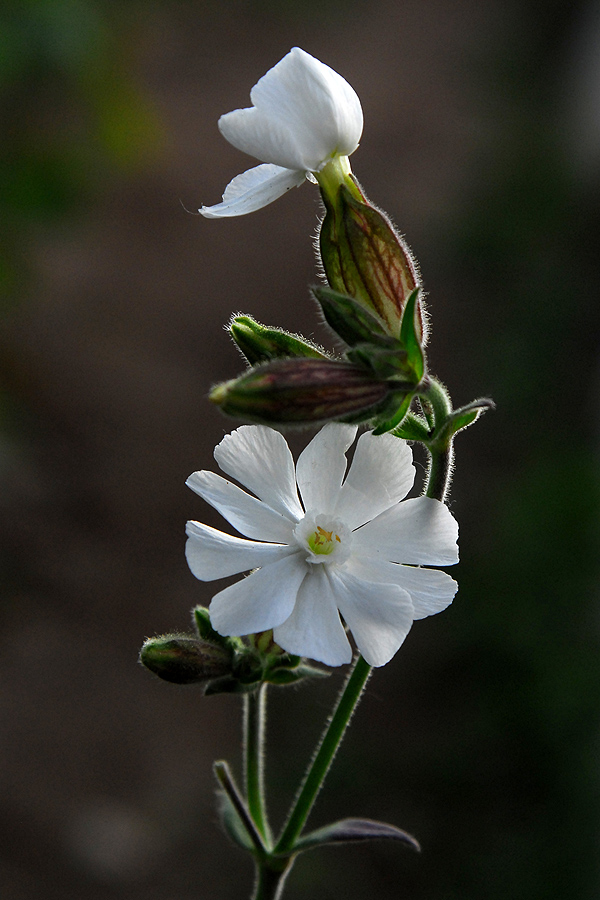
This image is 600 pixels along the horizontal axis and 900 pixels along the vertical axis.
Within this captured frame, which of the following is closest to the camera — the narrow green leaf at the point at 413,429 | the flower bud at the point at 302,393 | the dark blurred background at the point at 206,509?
the flower bud at the point at 302,393

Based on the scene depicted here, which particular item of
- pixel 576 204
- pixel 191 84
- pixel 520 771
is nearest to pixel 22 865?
pixel 520 771

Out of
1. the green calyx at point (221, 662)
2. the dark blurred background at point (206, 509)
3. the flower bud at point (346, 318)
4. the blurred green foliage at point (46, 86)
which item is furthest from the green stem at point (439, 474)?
the blurred green foliage at point (46, 86)

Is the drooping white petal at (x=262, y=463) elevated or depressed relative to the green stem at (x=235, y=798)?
elevated

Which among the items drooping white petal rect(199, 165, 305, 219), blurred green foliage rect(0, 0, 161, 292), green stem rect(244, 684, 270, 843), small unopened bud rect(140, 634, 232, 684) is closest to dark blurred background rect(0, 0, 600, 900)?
blurred green foliage rect(0, 0, 161, 292)

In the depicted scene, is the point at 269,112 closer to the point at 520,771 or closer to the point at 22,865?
the point at 520,771

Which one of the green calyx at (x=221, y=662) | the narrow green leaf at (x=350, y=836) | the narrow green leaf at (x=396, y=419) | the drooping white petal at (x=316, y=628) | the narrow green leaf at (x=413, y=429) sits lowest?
the narrow green leaf at (x=350, y=836)

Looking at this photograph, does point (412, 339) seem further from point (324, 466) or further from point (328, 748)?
point (328, 748)

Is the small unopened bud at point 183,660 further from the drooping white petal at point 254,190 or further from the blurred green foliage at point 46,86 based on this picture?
the blurred green foliage at point 46,86

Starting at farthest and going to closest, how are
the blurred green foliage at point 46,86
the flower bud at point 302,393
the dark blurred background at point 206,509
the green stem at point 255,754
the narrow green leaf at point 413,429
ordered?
1. the blurred green foliage at point 46,86
2. the dark blurred background at point 206,509
3. the green stem at point 255,754
4. the narrow green leaf at point 413,429
5. the flower bud at point 302,393

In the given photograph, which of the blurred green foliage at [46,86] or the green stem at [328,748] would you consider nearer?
the green stem at [328,748]
